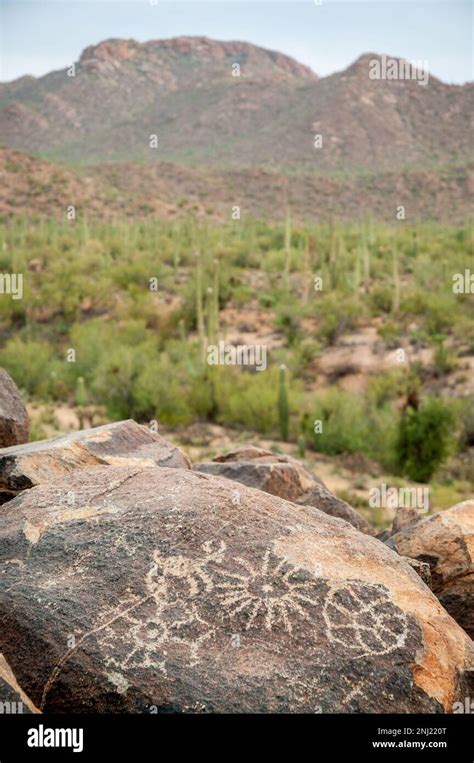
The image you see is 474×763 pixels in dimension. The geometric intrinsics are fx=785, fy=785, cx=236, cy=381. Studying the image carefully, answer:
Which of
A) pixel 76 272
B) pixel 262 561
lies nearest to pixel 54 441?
pixel 262 561

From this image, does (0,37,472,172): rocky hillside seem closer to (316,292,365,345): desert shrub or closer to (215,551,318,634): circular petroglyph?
(316,292,365,345): desert shrub

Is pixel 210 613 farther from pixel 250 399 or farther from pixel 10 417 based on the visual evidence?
pixel 250 399

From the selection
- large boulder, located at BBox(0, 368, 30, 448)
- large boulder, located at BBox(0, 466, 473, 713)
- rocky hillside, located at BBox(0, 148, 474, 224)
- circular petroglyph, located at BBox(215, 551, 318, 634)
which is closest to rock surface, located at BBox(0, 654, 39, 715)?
large boulder, located at BBox(0, 466, 473, 713)

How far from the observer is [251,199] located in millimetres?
59094

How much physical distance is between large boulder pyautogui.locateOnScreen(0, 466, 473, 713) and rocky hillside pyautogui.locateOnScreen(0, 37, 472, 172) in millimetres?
66730

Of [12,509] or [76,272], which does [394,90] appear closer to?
[76,272]

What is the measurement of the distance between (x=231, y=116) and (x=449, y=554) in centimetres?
8357

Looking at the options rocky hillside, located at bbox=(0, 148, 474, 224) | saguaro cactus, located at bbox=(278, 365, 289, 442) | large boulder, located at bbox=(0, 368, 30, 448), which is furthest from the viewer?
rocky hillside, located at bbox=(0, 148, 474, 224)

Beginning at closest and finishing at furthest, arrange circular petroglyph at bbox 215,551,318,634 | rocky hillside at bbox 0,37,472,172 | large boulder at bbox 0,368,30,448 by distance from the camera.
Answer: circular petroglyph at bbox 215,551,318,634
large boulder at bbox 0,368,30,448
rocky hillside at bbox 0,37,472,172

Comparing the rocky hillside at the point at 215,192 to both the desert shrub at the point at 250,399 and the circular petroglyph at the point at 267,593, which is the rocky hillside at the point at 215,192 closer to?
the desert shrub at the point at 250,399

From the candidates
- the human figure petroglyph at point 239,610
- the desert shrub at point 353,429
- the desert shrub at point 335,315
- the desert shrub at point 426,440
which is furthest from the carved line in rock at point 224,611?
the desert shrub at point 335,315

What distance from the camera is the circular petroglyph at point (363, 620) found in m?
3.50

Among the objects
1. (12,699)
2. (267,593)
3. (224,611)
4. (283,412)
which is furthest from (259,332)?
(12,699)

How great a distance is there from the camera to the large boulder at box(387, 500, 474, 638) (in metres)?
5.14
